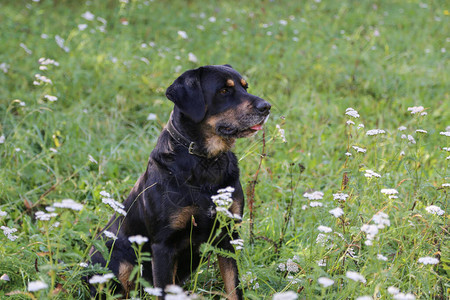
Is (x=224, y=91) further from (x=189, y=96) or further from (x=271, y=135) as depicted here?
(x=271, y=135)

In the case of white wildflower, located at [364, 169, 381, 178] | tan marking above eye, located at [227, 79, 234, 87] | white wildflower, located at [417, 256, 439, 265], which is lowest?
white wildflower, located at [417, 256, 439, 265]

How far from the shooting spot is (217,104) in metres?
3.04

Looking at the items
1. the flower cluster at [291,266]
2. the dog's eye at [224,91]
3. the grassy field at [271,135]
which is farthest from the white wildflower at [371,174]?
the dog's eye at [224,91]

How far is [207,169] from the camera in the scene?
2861 mm

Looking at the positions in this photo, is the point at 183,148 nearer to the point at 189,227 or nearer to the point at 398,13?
the point at 189,227

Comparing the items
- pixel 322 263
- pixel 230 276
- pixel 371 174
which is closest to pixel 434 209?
pixel 371 174

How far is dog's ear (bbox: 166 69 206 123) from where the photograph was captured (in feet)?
9.39

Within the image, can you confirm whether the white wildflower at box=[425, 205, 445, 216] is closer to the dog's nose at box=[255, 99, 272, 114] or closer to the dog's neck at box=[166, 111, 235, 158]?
the dog's nose at box=[255, 99, 272, 114]

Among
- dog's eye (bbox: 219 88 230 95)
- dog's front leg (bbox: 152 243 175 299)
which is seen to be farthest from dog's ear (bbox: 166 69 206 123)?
dog's front leg (bbox: 152 243 175 299)

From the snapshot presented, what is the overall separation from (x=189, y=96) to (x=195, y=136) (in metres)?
0.25

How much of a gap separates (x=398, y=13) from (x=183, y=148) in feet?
28.0

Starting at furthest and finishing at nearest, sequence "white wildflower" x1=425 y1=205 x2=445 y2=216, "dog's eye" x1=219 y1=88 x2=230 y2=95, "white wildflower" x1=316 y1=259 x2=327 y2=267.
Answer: "dog's eye" x1=219 y1=88 x2=230 y2=95
"white wildflower" x1=316 y1=259 x2=327 y2=267
"white wildflower" x1=425 y1=205 x2=445 y2=216

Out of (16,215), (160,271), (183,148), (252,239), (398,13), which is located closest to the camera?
(160,271)

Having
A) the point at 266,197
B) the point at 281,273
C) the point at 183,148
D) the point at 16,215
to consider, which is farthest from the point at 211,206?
the point at 16,215
